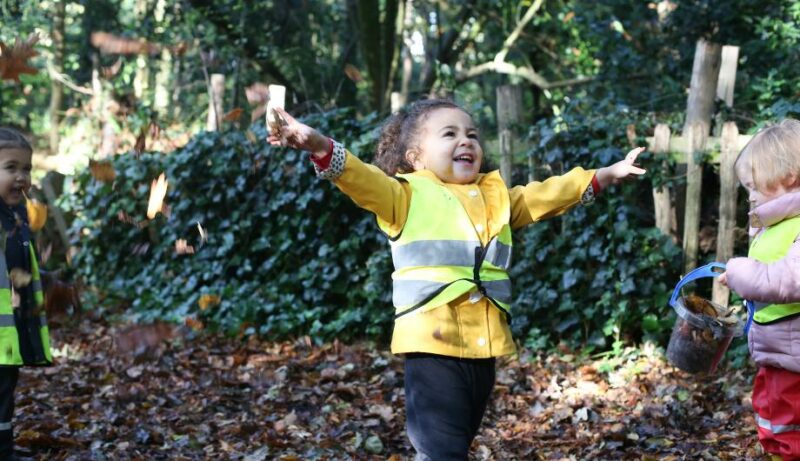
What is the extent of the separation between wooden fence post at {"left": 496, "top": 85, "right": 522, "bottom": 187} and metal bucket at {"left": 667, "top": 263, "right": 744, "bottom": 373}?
3.11 metres

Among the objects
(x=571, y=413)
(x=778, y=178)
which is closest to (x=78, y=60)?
(x=571, y=413)

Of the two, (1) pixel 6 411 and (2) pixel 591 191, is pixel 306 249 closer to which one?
(1) pixel 6 411

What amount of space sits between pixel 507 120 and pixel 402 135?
3257 millimetres

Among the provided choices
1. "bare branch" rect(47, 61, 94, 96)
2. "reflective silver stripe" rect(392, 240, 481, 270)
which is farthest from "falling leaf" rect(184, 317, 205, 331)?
"bare branch" rect(47, 61, 94, 96)

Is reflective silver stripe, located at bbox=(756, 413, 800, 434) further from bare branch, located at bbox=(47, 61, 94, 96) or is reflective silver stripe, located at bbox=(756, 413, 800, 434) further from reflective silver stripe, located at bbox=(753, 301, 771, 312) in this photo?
bare branch, located at bbox=(47, 61, 94, 96)

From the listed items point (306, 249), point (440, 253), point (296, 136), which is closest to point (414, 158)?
point (440, 253)

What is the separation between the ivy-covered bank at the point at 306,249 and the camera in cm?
603

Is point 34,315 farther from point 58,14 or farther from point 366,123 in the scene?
point 58,14

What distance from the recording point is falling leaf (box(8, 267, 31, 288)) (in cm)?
392

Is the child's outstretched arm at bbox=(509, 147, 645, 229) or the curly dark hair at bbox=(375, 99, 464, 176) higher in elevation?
the curly dark hair at bbox=(375, 99, 464, 176)

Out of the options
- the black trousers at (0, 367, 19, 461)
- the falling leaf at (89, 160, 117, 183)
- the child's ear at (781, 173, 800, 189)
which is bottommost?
the black trousers at (0, 367, 19, 461)

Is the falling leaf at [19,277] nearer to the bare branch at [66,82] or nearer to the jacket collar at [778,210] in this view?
the jacket collar at [778,210]

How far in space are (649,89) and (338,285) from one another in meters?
3.93

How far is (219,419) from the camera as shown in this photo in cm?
519
